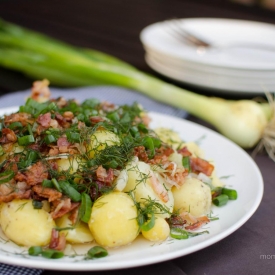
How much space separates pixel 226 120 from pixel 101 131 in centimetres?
123

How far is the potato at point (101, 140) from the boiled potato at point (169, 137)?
1.37 ft

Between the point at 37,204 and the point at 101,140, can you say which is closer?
the point at 37,204

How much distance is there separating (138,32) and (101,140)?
9.54ft

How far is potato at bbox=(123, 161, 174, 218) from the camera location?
1862mm

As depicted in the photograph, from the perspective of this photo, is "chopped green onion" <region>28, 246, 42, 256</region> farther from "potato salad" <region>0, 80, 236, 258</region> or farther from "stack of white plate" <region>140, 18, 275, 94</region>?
"stack of white plate" <region>140, 18, 275, 94</region>

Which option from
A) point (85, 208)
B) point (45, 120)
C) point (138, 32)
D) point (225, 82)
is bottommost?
point (138, 32)

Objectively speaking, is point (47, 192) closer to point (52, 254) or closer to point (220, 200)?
point (52, 254)

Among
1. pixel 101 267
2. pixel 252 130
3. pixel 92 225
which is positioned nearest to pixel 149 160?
pixel 92 225

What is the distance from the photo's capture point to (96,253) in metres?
1.64

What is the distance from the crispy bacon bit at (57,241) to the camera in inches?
66.1

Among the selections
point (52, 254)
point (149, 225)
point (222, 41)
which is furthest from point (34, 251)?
point (222, 41)

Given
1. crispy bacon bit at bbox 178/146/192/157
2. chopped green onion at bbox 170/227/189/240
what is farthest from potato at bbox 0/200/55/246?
crispy bacon bit at bbox 178/146/192/157

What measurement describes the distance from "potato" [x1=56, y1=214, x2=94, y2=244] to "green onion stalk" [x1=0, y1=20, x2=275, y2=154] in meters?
1.47

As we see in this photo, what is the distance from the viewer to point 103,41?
454 cm
